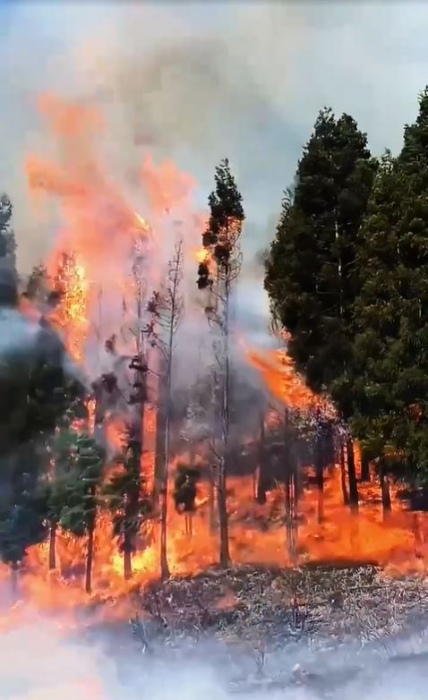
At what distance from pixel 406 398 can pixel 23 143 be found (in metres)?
2.06

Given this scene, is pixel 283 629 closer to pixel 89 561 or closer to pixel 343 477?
pixel 343 477

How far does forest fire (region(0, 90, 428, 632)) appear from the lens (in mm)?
3230

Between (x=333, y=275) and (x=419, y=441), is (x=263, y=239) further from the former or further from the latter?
(x=419, y=441)

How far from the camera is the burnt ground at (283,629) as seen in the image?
312 centimetres

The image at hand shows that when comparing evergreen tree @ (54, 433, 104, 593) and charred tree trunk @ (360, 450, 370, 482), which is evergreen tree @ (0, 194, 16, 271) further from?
charred tree trunk @ (360, 450, 370, 482)

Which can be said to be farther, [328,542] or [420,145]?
[420,145]

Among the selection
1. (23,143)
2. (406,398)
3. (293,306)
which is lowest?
(406,398)

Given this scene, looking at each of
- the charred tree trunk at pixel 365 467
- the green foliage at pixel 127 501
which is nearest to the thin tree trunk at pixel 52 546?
the green foliage at pixel 127 501

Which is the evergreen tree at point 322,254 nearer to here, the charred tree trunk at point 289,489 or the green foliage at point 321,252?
the green foliage at point 321,252

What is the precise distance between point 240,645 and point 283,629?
Result: 7.6 inches

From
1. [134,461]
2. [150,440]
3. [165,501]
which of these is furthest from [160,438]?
[165,501]

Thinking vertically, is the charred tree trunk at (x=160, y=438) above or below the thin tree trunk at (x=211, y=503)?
above

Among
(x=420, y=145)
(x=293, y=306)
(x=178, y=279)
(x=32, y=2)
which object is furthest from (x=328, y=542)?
(x=32, y=2)

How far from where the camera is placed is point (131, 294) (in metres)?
3.38
